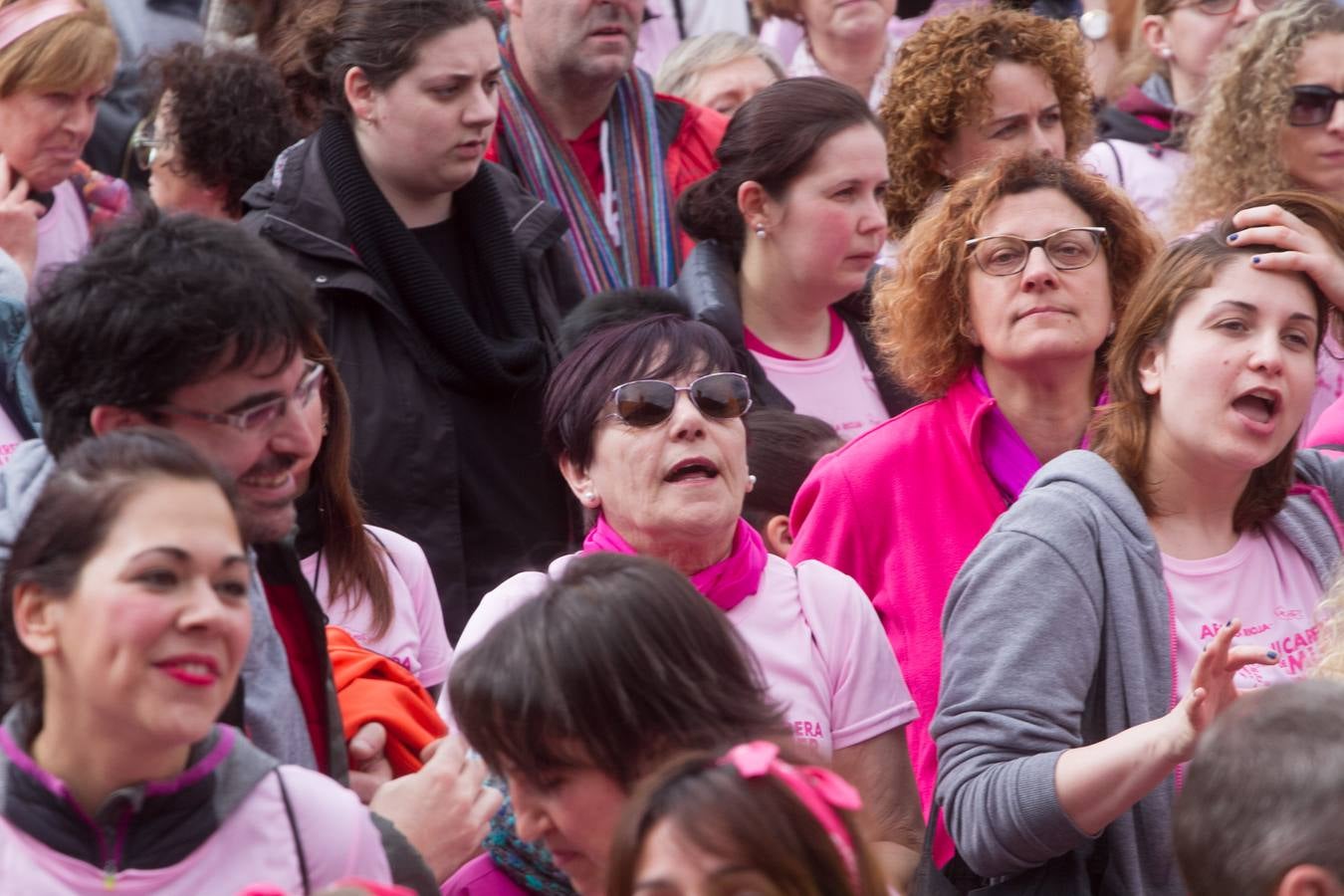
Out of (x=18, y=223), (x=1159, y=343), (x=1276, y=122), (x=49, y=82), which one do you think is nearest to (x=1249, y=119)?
(x=1276, y=122)

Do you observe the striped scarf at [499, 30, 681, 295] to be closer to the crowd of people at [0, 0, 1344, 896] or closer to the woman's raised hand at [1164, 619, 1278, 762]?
the crowd of people at [0, 0, 1344, 896]

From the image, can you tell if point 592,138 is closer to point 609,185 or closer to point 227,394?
point 609,185

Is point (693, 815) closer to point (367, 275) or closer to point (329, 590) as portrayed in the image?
point (329, 590)

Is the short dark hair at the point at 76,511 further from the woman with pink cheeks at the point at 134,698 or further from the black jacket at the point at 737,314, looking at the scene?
the black jacket at the point at 737,314

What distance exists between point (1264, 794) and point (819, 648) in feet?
4.01

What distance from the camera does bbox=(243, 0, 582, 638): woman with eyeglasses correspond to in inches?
177

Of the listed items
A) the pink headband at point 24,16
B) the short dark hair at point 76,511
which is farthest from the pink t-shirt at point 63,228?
the short dark hair at point 76,511

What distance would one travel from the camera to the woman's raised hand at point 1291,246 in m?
3.62

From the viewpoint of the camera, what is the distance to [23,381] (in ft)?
12.9

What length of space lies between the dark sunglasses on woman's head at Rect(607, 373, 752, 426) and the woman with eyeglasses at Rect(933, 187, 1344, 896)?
0.59 m

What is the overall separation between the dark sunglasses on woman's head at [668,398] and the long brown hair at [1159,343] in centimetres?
67

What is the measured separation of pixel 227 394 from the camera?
2945 millimetres

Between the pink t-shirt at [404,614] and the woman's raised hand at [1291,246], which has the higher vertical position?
the woman's raised hand at [1291,246]

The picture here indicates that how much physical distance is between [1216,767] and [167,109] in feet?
13.0
